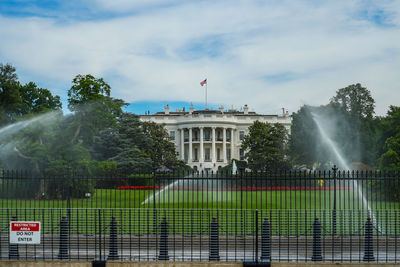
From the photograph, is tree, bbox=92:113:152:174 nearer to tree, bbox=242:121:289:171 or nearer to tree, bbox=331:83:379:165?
tree, bbox=242:121:289:171

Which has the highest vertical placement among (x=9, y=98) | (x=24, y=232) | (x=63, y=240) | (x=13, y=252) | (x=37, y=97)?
(x=37, y=97)

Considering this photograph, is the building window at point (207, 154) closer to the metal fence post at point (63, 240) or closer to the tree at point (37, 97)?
the tree at point (37, 97)

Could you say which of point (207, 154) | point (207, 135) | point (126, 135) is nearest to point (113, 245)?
point (126, 135)

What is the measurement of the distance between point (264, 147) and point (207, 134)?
29.6m

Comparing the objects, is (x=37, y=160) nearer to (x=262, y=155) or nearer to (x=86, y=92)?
(x=86, y=92)

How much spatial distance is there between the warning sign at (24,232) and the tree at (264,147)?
2058 inches

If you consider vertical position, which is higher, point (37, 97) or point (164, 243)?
point (37, 97)

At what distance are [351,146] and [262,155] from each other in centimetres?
1327

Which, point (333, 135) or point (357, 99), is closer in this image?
point (333, 135)

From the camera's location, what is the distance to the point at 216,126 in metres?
92.0

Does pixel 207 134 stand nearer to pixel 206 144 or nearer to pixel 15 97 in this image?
pixel 206 144

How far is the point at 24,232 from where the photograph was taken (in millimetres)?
11320

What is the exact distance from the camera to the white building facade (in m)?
91.4

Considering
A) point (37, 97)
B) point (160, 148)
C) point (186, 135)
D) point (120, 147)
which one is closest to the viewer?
point (37, 97)
